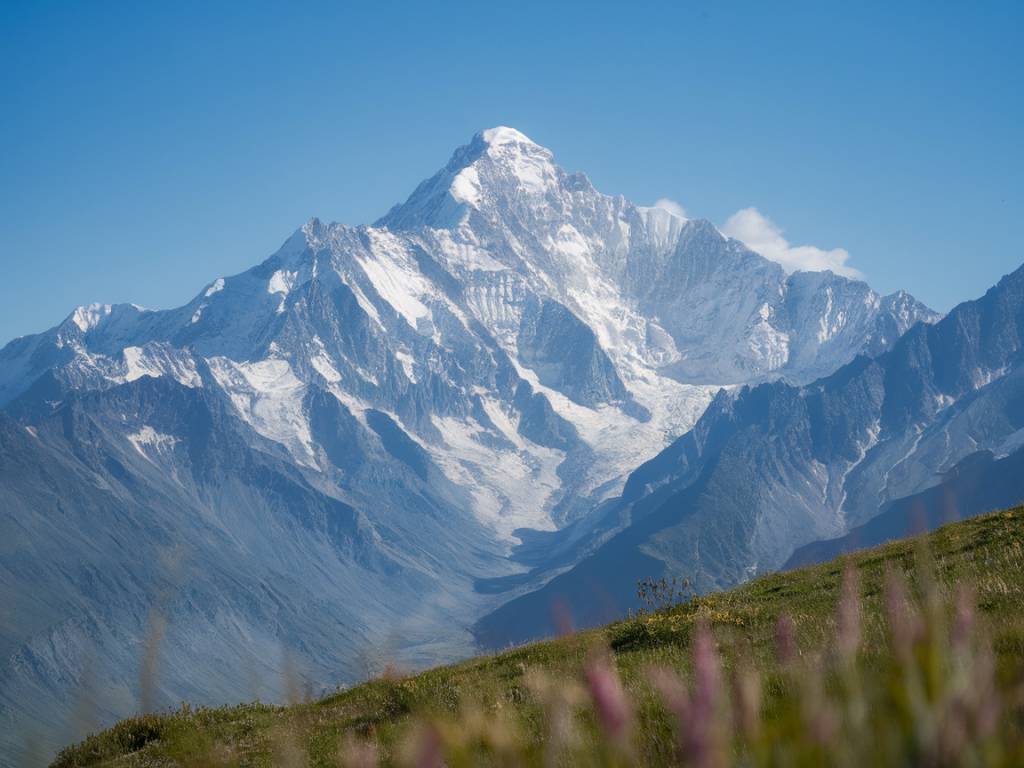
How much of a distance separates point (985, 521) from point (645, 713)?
19.8 metres

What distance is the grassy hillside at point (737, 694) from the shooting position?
12.9 feet

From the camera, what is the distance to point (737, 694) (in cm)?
436

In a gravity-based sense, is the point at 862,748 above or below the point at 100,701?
below

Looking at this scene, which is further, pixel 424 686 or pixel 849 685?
pixel 424 686

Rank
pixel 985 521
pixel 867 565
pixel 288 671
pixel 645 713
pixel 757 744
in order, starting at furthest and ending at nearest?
pixel 985 521 → pixel 867 565 → pixel 645 713 → pixel 288 671 → pixel 757 744

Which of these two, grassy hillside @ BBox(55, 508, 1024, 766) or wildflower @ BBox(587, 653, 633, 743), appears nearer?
wildflower @ BBox(587, 653, 633, 743)

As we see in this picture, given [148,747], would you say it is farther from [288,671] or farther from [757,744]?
[757,744]

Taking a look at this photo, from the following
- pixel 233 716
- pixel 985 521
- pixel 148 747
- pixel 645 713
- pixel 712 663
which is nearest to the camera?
pixel 712 663

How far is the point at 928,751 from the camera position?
3.95 m

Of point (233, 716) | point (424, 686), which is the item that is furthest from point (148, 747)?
point (424, 686)

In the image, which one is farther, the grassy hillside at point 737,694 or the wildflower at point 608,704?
the grassy hillside at point 737,694

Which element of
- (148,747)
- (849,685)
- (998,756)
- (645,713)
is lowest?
(998,756)

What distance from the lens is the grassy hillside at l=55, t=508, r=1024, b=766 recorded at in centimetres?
394

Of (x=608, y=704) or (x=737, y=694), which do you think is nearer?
(x=608, y=704)
